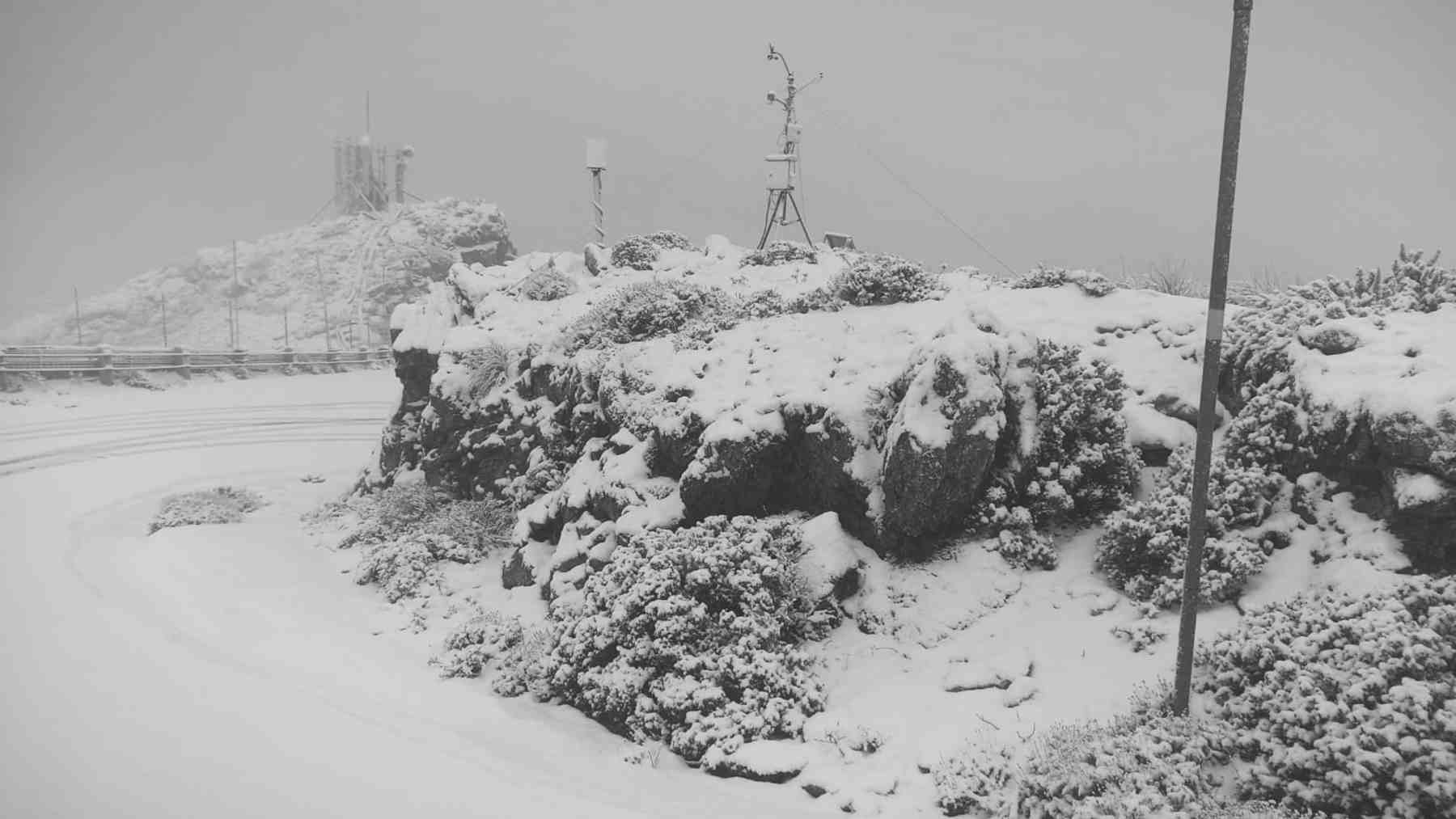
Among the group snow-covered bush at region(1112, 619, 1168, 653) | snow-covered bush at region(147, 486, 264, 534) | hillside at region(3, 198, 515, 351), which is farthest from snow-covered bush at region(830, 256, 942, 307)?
hillside at region(3, 198, 515, 351)

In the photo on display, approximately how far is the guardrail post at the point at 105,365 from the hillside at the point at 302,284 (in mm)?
20877

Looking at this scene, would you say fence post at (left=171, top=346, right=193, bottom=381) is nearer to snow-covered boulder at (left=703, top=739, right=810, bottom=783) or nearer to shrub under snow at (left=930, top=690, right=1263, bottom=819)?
snow-covered boulder at (left=703, top=739, right=810, bottom=783)

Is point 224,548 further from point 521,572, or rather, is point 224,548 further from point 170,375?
point 170,375

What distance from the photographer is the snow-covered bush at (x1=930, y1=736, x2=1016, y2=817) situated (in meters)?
5.59

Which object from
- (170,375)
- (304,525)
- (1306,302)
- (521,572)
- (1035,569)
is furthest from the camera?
(170,375)

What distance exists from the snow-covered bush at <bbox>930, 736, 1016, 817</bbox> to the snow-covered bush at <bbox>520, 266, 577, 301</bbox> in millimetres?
12621

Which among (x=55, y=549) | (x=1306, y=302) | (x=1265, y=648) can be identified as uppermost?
(x=1306, y=302)

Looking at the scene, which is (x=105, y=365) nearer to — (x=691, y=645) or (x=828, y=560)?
(x=691, y=645)

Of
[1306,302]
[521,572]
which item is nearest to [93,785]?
[521,572]

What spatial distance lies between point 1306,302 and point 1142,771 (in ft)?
22.6

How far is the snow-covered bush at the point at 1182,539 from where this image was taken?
23.0 ft

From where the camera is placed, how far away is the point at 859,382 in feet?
31.0

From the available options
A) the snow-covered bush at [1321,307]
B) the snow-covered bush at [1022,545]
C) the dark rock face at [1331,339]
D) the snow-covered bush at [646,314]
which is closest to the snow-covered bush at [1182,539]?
the snow-covered bush at [1022,545]

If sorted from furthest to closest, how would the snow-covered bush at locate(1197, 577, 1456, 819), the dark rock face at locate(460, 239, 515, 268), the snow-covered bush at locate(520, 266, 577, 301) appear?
the dark rock face at locate(460, 239, 515, 268) → the snow-covered bush at locate(520, 266, 577, 301) → the snow-covered bush at locate(1197, 577, 1456, 819)
